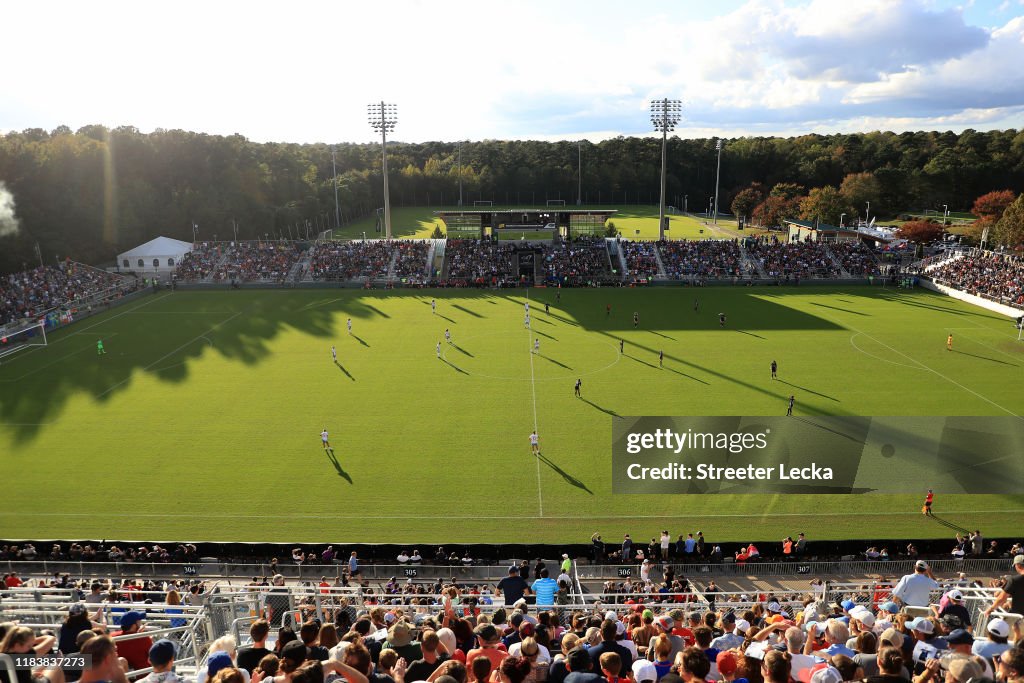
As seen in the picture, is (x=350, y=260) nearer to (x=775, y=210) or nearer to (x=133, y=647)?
(x=133, y=647)

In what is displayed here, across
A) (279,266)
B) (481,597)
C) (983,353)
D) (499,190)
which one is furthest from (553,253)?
(499,190)

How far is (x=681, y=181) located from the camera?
442 feet

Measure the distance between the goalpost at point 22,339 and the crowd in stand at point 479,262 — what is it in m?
31.1

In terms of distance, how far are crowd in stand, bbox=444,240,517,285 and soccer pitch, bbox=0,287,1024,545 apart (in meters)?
9.87

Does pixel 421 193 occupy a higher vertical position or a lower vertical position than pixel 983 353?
higher

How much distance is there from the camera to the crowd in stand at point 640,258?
206 feet

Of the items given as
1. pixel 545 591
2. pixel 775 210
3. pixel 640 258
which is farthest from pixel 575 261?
pixel 545 591

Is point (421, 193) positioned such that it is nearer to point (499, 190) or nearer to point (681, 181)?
point (499, 190)

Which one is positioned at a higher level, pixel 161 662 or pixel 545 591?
pixel 161 662

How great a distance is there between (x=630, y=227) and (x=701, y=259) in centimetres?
3572

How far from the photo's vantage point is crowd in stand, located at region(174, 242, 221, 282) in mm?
62969

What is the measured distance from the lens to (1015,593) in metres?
8.73

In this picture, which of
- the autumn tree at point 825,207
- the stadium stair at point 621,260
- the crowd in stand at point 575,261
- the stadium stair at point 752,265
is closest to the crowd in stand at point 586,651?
the crowd in stand at point 575,261

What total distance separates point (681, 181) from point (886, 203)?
3847 centimetres
